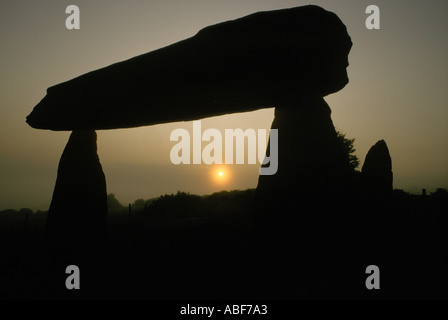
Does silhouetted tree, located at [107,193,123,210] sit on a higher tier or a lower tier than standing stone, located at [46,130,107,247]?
lower

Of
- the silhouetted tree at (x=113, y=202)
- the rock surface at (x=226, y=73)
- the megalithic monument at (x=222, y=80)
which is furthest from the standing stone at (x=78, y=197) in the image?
the silhouetted tree at (x=113, y=202)

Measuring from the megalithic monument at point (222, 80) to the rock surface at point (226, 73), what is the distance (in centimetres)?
2

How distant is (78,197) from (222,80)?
535cm

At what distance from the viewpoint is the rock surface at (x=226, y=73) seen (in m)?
6.68

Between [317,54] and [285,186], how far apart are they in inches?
114

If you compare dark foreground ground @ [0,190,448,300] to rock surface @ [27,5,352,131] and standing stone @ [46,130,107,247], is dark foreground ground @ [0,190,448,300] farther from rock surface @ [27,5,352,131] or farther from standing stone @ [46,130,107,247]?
rock surface @ [27,5,352,131]

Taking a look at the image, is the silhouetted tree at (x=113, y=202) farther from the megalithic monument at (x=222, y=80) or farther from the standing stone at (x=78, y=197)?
the megalithic monument at (x=222, y=80)

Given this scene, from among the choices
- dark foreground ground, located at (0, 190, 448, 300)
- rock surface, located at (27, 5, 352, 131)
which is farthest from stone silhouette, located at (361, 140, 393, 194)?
rock surface, located at (27, 5, 352, 131)

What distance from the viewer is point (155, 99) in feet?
25.7

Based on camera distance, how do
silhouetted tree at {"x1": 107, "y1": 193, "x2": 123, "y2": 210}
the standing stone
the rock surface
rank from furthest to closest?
silhouetted tree at {"x1": 107, "y1": 193, "x2": 123, "y2": 210} < the standing stone < the rock surface

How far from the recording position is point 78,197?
938cm

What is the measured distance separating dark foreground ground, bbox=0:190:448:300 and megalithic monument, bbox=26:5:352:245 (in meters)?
1.36

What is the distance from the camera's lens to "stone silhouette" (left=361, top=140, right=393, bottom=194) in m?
11.2
